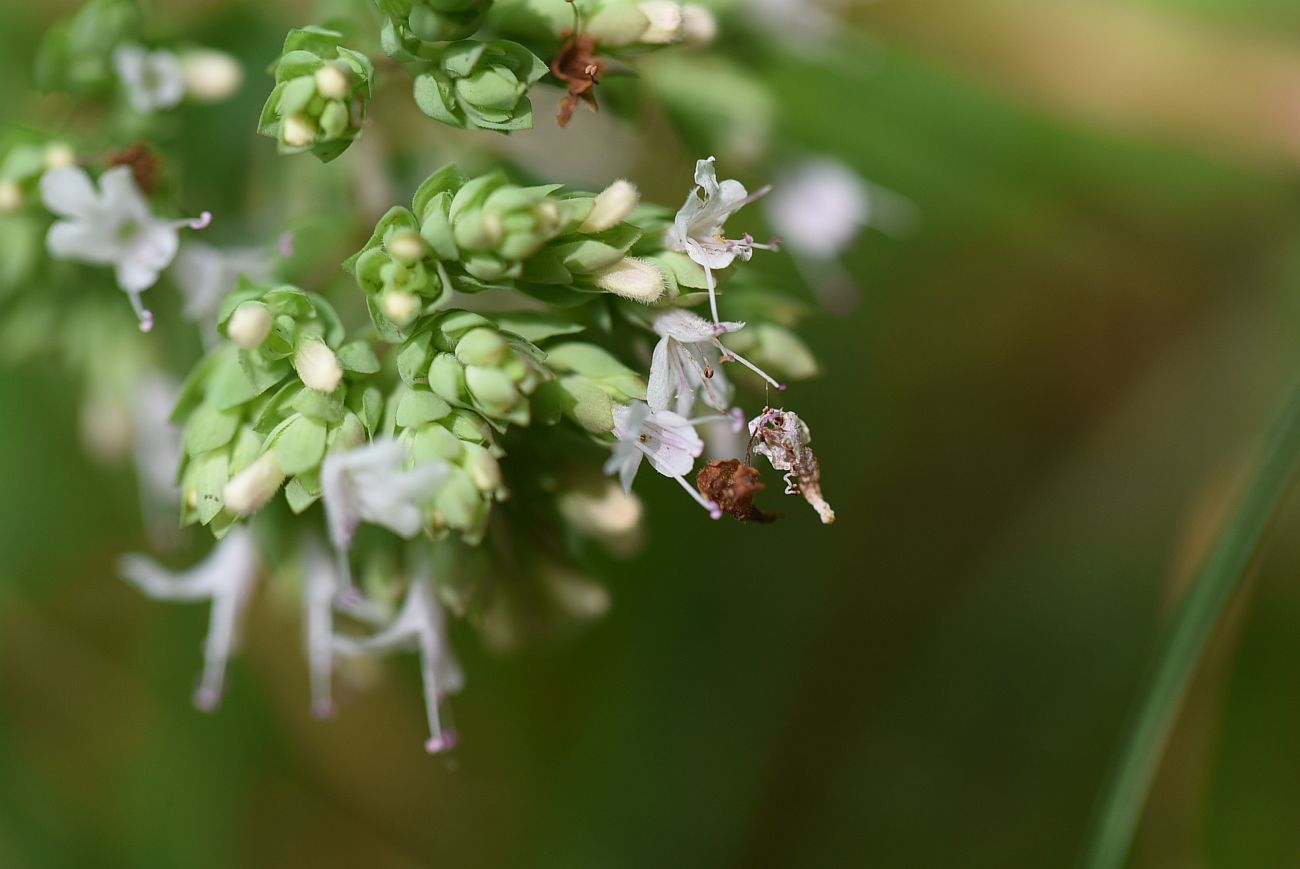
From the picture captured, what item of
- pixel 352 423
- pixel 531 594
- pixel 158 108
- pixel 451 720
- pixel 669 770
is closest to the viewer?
pixel 352 423

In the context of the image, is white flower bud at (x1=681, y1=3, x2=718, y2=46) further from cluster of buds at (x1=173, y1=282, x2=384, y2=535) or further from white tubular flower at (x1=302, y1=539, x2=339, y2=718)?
white tubular flower at (x1=302, y1=539, x2=339, y2=718)

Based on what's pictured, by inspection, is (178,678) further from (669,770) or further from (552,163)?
(552,163)

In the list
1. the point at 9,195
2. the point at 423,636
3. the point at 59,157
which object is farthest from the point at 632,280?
the point at 9,195

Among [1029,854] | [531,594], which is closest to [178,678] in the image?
[531,594]

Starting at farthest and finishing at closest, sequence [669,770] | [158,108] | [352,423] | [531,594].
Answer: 1. [669,770]
2. [158,108]
3. [531,594]
4. [352,423]

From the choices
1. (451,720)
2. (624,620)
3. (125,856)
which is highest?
(624,620)

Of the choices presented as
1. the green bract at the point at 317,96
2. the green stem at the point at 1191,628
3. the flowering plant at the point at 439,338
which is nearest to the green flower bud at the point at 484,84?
the flowering plant at the point at 439,338
